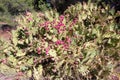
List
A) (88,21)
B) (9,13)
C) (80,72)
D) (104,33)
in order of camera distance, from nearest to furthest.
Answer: (80,72)
(104,33)
(88,21)
(9,13)

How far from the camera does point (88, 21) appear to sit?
554 centimetres

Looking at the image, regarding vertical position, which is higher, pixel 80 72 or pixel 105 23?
pixel 105 23

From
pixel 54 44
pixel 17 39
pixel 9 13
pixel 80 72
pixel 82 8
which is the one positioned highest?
pixel 9 13

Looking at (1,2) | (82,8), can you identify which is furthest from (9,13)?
(82,8)

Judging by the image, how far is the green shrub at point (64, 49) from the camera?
486 cm

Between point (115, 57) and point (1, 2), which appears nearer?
point (115, 57)

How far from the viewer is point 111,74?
5066 mm

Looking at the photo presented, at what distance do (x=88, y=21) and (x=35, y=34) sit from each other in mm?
983

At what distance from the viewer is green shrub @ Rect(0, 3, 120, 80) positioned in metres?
4.86

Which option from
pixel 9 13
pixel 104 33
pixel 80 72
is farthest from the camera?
pixel 9 13

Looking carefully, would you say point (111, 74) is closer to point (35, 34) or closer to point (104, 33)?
point (104, 33)

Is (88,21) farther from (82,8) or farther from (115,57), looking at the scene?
(115,57)

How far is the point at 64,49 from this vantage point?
490 centimetres

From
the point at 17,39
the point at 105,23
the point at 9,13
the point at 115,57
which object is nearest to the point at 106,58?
the point at 115,57
